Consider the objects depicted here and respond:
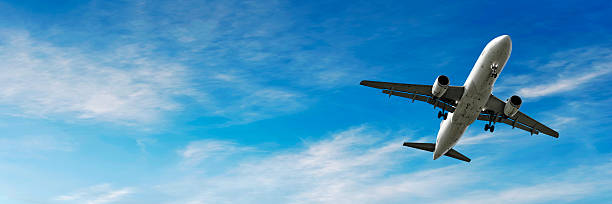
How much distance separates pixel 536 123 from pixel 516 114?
376cm

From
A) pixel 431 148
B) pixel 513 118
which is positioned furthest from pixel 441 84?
pixel 431 148

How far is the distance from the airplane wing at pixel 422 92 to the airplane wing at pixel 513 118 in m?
4.57

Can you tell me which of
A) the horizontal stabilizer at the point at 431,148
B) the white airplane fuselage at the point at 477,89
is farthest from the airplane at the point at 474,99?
the horizontal stabilizer at the point at 431,148

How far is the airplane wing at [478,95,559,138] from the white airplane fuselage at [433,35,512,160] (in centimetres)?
425

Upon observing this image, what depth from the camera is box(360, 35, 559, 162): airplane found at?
45.3 meters

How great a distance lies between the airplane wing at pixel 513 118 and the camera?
182 feet

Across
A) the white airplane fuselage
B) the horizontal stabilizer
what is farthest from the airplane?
the horizontal stabilizer

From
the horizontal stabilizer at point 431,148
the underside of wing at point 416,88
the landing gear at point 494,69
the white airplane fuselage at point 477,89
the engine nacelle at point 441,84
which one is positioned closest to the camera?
the white airplane fuselage at point 477,89

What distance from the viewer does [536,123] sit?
60.3 meters

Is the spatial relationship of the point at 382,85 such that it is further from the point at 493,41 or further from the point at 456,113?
the point at 493,41

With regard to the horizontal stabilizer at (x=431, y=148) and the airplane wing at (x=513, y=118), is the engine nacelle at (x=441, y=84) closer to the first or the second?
the airplane wing at (x=513, y=118)

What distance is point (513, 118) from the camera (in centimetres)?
5900

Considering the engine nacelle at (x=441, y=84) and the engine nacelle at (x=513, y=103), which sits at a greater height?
the engine nacelle at (x=441, y=84)

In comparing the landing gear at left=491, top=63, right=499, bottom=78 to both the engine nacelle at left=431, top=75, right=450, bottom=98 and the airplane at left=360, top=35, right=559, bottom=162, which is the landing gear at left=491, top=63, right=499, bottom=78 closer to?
the airplane at left=360, top=35, right=559, bottom=162
